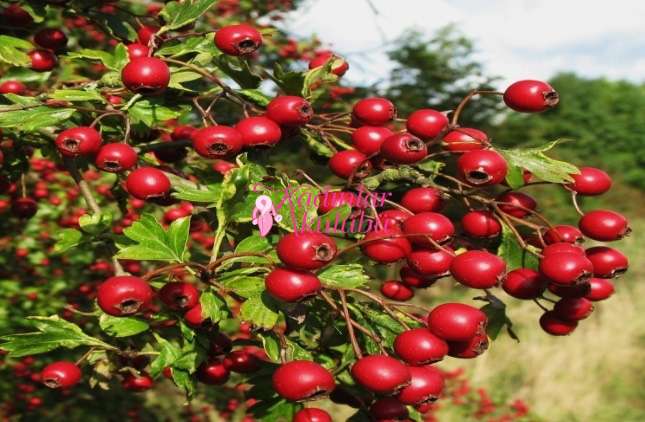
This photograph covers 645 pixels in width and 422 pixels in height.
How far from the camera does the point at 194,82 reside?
5.52ft

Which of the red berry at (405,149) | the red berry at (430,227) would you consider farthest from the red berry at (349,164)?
the red berry at (430,227)

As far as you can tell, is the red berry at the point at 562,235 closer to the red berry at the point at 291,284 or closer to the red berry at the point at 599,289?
the red berry at the point at 599,289

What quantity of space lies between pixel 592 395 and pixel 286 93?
6.70 m

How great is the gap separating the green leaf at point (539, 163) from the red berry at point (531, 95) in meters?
0.11

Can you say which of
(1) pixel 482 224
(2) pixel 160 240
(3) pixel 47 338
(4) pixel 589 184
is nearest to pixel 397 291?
(1) pixel 482 224

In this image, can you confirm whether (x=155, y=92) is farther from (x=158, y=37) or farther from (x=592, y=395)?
(x=592, y=395)

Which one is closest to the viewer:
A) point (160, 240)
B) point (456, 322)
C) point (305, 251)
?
point (305, 251)

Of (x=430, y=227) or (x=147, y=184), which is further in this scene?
(x=147, y=184)

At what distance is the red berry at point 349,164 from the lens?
1433 mm

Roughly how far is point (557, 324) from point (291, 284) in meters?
0.78

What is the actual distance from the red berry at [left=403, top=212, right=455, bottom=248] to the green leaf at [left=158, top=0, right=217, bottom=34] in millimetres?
804

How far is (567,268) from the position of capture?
3.94ft

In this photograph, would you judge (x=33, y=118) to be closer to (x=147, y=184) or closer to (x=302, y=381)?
(x=147, y=184)

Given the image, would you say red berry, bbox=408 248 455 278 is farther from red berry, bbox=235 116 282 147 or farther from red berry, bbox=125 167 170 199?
red berry, bbox=125 167 170 199
